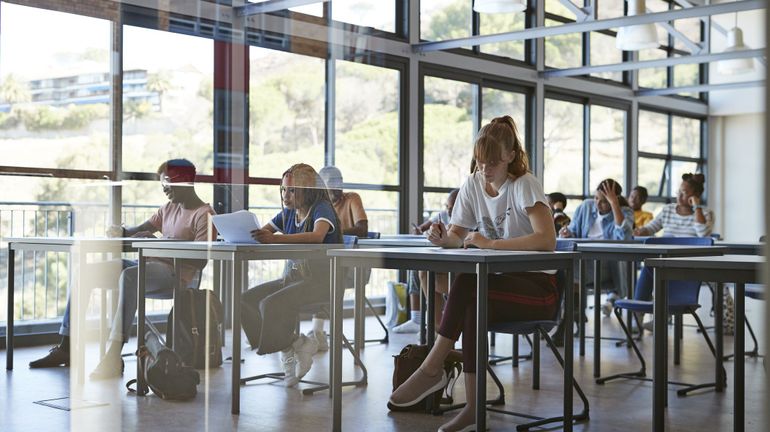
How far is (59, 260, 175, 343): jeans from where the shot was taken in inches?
160

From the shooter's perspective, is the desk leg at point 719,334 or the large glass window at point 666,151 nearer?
the desk leg at point 719,334

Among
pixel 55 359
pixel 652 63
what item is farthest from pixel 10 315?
pixel 652 63

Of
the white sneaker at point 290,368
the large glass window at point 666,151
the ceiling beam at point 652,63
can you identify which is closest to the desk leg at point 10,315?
the white sneaker at point 290,368

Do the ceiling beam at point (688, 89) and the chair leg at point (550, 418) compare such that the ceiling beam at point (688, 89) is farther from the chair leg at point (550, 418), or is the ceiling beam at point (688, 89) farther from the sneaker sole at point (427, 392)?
the sneaker sole at point (427, 392)

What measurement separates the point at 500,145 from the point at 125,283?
6.94 feet

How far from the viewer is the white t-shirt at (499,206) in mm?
2824

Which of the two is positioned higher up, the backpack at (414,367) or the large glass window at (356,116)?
the large glass window at (356,116)

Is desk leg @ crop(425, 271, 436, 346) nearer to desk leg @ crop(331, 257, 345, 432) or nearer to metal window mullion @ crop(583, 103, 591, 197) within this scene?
desk leg @ crop(331, 257, 345, 432)

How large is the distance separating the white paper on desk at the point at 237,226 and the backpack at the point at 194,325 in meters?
0.53

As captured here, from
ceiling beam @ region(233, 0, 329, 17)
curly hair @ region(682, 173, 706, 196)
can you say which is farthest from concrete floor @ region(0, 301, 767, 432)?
curly hair @ region(682, 173, 706, 196)

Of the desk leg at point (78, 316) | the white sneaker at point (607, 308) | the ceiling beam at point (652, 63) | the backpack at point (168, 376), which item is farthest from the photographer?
the ceiling beam at point (652, 63)

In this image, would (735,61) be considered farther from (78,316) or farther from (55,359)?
(55,359)

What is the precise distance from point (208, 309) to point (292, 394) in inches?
26.5

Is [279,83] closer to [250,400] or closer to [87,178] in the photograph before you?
[87,178]
